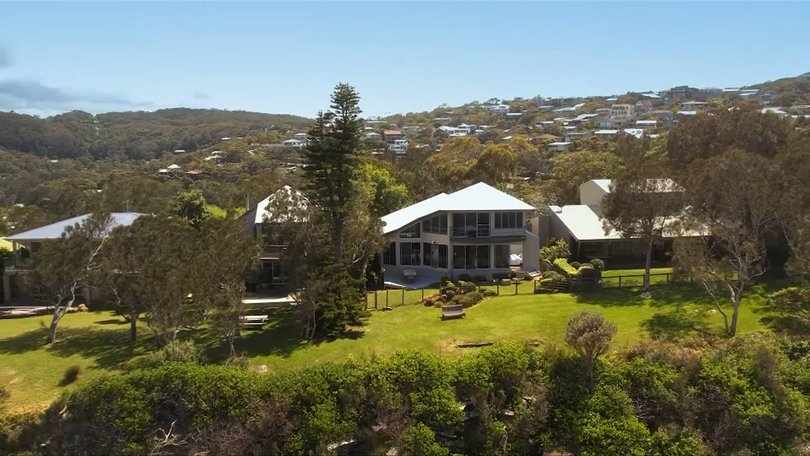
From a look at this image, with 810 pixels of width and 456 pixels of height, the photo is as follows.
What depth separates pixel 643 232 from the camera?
86.5 feet

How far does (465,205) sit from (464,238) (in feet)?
6.34

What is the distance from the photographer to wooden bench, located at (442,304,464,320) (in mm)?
23141

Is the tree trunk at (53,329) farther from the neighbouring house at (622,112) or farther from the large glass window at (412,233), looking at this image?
the neighbouring house at (622,112)

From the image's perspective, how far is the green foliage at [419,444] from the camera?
615 inches

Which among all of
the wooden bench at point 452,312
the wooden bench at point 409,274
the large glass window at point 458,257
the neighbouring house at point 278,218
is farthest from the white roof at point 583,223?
the neighbouring house at point 278,218

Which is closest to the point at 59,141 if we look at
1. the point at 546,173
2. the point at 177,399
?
the point at 546,173

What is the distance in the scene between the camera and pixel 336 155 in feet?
83.1

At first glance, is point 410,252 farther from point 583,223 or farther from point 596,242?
point 596,242

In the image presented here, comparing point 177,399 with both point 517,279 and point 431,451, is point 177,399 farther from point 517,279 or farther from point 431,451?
point 517,279

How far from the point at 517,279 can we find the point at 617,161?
26.4 m

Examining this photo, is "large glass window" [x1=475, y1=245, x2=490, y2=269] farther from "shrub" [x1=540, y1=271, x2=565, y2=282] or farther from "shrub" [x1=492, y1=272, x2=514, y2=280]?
"shrub" [x1=540, y1=271, x2=565, y2=282]

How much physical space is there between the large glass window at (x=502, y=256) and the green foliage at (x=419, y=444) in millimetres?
16997

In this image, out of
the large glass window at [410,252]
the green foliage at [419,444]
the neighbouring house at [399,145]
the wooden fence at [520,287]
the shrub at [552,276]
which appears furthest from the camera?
the neighbouring house at [399,145]

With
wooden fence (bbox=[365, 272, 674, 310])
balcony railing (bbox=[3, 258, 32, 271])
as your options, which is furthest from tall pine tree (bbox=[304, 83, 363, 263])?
balcony railing (bbox=[3, 258, 32, 271])
